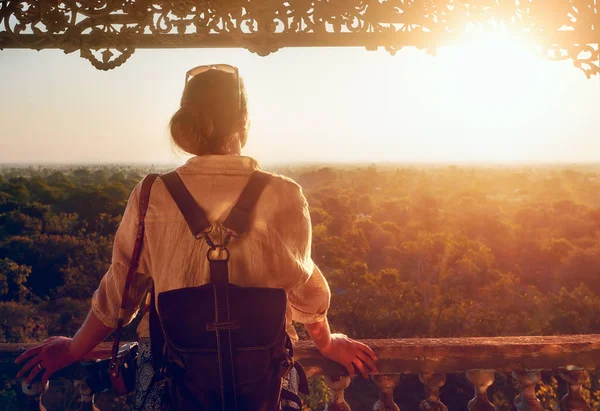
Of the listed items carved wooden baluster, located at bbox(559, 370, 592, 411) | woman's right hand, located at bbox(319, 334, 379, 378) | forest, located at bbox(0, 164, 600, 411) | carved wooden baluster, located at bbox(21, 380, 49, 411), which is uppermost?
woman's right hand, located at bbox(319, 334, 379, 378)

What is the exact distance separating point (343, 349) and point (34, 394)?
95 cm

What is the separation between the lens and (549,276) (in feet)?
70.7

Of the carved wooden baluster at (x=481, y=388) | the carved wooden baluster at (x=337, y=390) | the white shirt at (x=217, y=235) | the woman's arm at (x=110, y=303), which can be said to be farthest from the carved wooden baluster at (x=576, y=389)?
the woman's arm at (x=110, y=303)

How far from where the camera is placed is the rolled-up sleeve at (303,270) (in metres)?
1.15

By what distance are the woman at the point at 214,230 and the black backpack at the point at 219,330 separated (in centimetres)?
3

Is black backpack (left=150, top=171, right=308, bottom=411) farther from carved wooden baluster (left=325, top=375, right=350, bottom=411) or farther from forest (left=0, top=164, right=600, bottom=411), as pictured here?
forest (left=0, top=164, right=600, bottom=411)

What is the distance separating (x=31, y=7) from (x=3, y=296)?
17.1m

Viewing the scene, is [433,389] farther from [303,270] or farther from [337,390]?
[303,270]

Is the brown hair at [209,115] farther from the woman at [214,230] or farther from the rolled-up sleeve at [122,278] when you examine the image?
the rolled-up sleeve at [122,278]

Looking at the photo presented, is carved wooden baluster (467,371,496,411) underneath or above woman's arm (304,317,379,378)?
underneath

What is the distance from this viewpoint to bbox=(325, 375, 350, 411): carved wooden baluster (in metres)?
1.61

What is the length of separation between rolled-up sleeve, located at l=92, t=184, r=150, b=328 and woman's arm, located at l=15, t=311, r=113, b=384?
0.12 feet

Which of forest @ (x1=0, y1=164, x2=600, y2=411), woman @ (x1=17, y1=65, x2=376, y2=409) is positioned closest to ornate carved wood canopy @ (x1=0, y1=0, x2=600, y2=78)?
woman @ (x1=17, y1=65, x2=376, y2=409)

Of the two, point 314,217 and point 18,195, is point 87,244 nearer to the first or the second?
point 18,195
